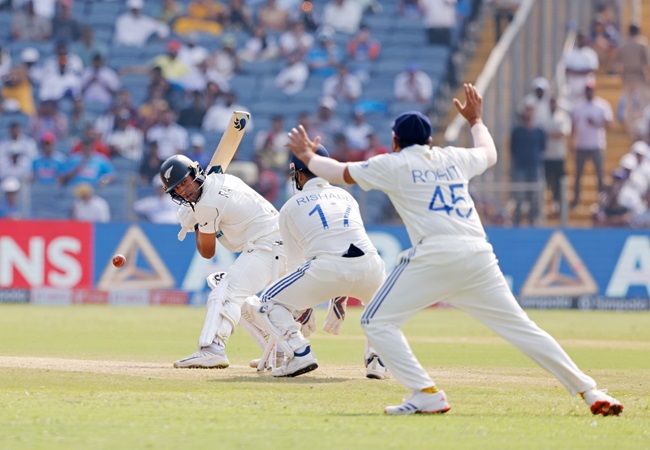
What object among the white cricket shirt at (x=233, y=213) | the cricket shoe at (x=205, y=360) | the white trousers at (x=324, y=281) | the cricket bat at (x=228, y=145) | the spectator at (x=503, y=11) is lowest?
the cricket shoe at (x=205, y=360)

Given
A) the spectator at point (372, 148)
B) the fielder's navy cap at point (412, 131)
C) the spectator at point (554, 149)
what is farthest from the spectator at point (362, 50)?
the fielder's navy cap at point (412, 131)

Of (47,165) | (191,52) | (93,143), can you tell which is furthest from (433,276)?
(191,52)

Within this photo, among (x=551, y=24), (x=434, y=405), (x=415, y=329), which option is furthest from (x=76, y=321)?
(x=551, y=24)

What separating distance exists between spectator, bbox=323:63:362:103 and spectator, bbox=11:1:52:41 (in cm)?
688

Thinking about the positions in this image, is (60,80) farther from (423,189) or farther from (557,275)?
(423,189)

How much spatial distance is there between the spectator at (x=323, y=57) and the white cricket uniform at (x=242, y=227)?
15204 mm

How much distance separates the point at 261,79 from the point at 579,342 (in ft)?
42.5

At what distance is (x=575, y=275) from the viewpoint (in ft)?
73.7

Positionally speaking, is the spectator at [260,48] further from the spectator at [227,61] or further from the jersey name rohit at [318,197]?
the jersey name rohit at [318,197]

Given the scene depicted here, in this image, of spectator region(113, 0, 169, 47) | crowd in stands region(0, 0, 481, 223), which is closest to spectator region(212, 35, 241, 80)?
crowd in stands region(0, 0, 481, 223)

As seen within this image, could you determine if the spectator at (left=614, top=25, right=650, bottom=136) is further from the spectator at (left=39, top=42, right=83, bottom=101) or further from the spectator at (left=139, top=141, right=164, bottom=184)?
the spectator at (left=39, top=42, right=83, bottom=101)

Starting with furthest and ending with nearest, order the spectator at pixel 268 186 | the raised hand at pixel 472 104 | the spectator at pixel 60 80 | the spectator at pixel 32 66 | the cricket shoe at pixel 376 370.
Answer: the spectator at pixel 32 66
the spectator at pixel 60 80
the spectator at pixel 268 186
the cricket shoe at pixel 376 370
the raised hand at pixel 472 104

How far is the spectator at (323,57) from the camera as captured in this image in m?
26.7

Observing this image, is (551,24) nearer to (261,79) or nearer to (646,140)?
(646,140)
